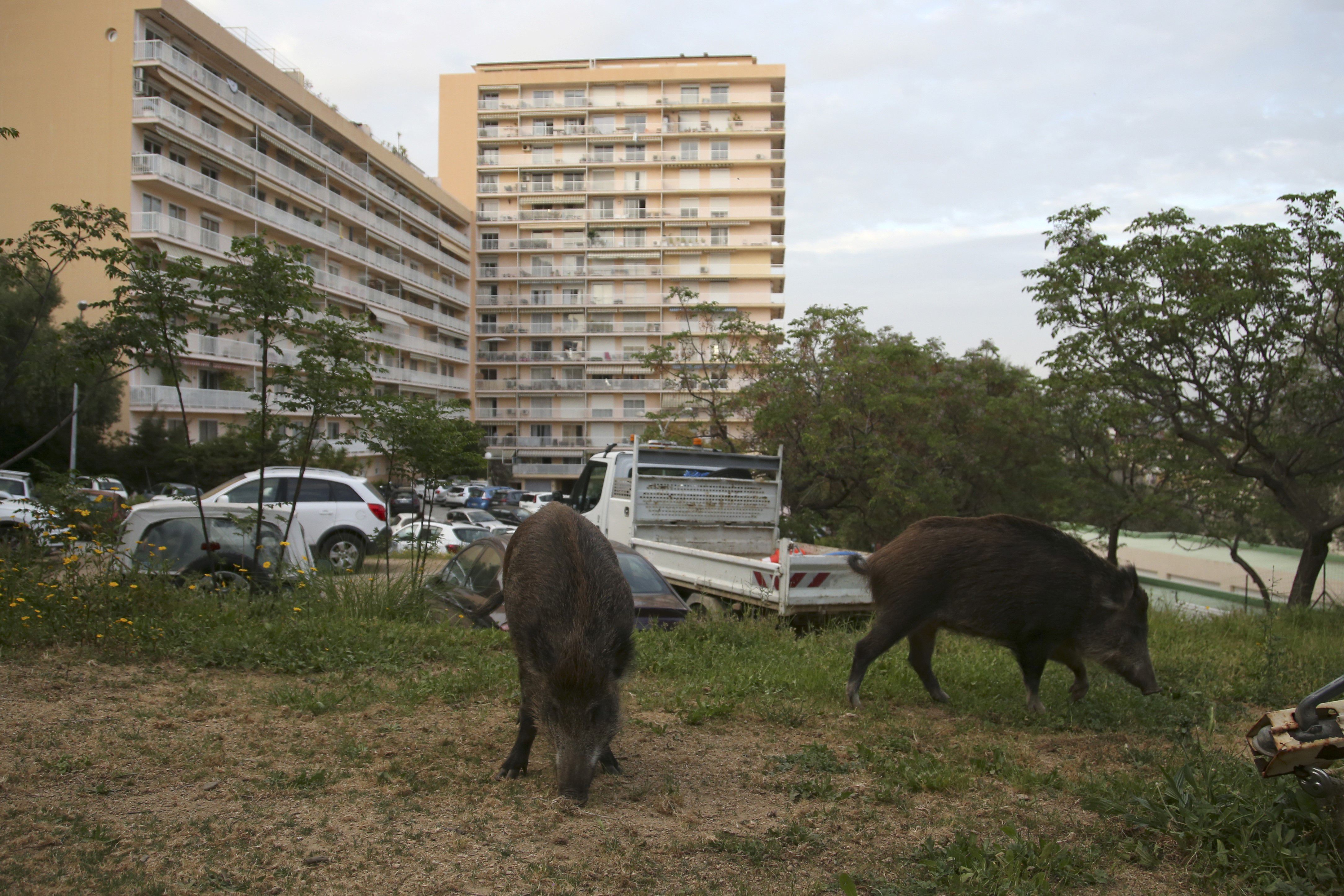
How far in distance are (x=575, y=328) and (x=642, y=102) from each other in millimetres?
16945

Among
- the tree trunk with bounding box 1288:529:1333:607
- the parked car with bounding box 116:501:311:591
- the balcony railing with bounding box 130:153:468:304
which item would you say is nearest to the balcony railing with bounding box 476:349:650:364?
the balcony railing with bounding box 130:153:468:304

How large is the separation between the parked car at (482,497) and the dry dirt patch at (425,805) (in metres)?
40.3

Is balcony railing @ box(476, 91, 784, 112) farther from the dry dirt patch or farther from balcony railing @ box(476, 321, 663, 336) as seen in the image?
the dry dirt patch

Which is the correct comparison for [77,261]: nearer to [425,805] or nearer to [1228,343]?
[425,805]

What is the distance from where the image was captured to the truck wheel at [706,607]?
9.14 m

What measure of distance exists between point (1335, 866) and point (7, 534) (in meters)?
10.5

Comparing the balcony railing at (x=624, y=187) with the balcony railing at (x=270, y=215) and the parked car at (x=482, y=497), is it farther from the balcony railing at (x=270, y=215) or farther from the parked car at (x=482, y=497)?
the parked car at (x=482, y=497)

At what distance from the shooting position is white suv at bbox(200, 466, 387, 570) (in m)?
15.1

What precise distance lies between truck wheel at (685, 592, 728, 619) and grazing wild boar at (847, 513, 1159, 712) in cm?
302

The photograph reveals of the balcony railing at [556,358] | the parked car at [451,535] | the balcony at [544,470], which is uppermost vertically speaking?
the balcony railing at [556,358]

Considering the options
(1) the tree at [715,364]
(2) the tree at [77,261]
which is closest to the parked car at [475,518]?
(1) the tree at [715,364]

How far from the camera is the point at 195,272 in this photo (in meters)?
8.27

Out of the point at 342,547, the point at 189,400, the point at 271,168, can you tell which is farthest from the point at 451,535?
the point at 271,168

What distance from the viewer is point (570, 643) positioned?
13.0 feet
